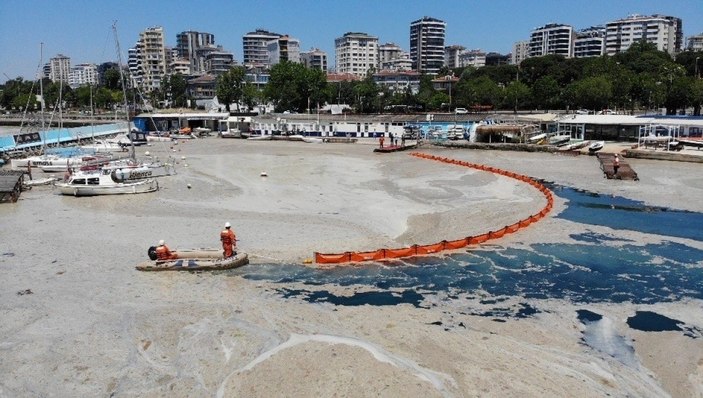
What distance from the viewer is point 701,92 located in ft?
235

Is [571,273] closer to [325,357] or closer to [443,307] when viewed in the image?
[443,307]

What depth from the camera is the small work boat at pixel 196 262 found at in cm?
1927

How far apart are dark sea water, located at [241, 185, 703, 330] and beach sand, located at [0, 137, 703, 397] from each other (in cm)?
52

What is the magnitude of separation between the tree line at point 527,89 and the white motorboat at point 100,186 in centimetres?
4135

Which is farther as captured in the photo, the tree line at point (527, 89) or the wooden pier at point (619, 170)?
the tree line at point (527, 89)

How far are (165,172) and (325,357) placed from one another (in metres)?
34.1

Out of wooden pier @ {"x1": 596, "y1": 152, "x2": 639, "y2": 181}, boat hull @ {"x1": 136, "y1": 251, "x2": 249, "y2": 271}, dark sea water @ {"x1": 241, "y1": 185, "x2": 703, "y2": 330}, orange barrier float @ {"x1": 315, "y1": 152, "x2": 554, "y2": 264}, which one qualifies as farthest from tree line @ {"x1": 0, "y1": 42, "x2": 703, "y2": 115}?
dark sea water @ {"x1": 241, "y1": 185, "x2": 703, "y2": 330}

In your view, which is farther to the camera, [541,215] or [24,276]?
[541,215]

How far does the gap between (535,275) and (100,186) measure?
86.7ft

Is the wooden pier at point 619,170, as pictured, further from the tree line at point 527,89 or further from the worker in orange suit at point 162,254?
the tree line at point 527,89

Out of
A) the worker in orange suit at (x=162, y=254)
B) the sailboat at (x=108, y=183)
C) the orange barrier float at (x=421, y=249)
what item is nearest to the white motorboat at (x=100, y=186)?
the sailboat at (x=108, y=183)

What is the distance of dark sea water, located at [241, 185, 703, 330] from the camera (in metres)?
17.0

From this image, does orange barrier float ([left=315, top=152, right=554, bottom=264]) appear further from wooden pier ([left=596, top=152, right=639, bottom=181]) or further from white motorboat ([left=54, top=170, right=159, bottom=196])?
white motorboat ([left=54, top=170, right=159, bottom=196])

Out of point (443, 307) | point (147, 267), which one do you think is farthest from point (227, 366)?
point (147, 267)
